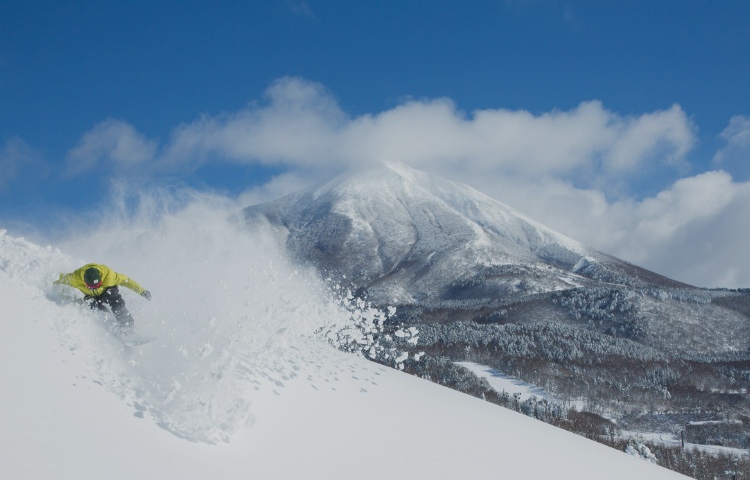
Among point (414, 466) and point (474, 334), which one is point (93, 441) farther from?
point (474, 334)

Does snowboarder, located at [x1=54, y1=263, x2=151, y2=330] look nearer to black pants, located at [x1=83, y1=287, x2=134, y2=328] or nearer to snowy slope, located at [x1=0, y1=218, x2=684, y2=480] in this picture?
black pants, located at [x1=83, y1=287, x2=134, y2=328]

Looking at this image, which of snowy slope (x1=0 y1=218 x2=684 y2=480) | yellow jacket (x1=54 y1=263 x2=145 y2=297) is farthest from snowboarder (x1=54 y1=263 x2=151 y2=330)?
snowy slope (x1=0 y1=218 x2=684 y2=480)

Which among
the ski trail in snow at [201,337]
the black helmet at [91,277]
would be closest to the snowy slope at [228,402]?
the ski trail in snow at [201,337]

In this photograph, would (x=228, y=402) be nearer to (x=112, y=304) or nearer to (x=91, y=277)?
(x=112, y=304)

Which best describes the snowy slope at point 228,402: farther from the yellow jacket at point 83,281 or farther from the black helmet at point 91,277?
the black helmet at point 91,277

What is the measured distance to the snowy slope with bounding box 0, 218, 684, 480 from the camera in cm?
637

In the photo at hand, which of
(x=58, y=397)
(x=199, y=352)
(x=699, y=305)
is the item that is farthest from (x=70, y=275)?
(x=699, y=305)

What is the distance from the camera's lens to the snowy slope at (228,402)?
20.9 ft

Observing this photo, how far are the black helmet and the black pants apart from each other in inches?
8.7

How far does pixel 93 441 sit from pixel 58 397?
2.97ft

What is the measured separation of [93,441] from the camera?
6172mm

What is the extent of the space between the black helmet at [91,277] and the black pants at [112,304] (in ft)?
0.73

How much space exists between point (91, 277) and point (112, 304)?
63cm

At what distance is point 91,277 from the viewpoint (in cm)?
995
